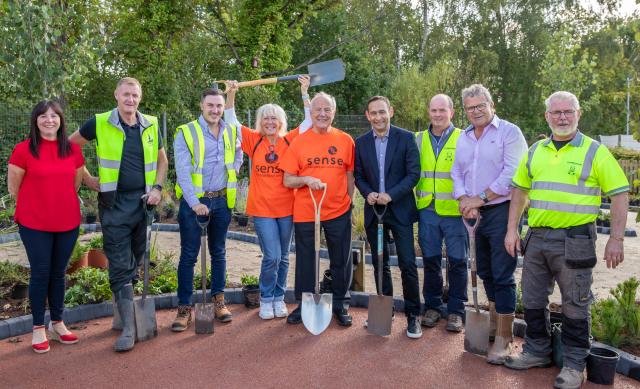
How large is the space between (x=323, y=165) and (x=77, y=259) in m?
3.18

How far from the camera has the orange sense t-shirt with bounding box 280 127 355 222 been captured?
488 cm

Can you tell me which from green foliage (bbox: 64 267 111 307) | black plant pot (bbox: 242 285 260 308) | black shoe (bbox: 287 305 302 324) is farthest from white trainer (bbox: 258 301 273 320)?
green foliage (bbox: 64 267 111 307)

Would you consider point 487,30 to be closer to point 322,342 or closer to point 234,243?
point 234,243

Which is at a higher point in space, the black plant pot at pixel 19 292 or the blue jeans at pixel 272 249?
the blue jeans at pixel 272 249

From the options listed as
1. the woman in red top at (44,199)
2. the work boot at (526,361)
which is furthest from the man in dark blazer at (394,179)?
the woman in red top at (44,199)

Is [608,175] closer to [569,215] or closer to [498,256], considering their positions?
[569,215]

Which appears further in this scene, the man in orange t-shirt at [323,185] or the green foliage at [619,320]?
the man in orange t-shirt at [323,185]

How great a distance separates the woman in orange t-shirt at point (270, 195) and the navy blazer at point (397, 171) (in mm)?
720

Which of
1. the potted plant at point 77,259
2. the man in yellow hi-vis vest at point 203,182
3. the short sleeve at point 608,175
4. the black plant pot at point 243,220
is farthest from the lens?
the black plant pot at point 243,220

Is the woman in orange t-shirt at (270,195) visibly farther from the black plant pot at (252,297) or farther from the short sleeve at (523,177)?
the short sleeve at (523,177)

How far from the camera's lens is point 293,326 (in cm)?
511

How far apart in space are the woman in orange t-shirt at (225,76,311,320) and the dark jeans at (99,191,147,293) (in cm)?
102

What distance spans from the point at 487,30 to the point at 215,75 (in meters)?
20.0

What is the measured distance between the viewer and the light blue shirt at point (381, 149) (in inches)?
191
